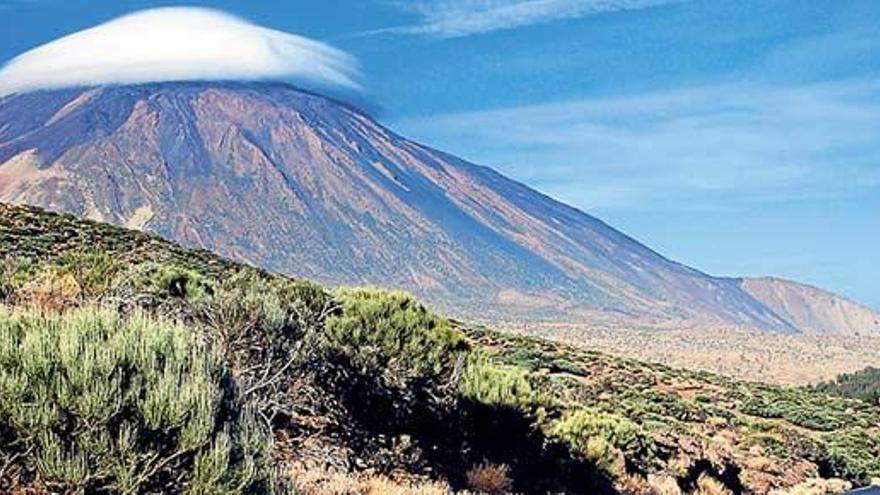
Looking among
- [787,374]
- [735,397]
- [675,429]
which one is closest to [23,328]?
[675,429]

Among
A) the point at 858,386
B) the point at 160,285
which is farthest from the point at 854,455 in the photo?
the point at 858,386

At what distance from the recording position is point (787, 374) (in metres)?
98.2

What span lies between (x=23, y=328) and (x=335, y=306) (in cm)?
1019

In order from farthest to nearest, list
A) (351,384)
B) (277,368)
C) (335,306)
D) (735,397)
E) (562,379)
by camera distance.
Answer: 1. (735,397)
2. (562,379)
3. (335,306)
4. (351,384)
5. (277,368)

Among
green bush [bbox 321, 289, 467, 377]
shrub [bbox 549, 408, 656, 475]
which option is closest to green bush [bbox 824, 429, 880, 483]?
shrub [bbox 549, 408, 656, 475]

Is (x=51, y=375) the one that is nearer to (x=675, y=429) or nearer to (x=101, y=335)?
(x=101, y=335)

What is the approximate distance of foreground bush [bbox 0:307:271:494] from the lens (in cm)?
798

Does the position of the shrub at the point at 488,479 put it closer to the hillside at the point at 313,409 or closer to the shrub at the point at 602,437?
the hillside at the point at 313,409

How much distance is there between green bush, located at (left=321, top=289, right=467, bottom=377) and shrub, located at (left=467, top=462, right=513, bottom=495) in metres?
1.93

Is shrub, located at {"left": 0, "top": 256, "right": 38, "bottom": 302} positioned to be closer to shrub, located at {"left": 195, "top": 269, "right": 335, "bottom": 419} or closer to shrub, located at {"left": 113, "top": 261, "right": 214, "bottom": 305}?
shrub, located at {"left": 113, "top": 261, "right": 214, "bottom": 305}

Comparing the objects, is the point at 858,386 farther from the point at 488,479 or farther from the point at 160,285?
the point at 160,285

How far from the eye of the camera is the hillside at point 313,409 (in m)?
8.13

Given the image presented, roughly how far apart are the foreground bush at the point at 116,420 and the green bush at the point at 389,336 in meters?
9.36

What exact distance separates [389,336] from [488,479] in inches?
117
